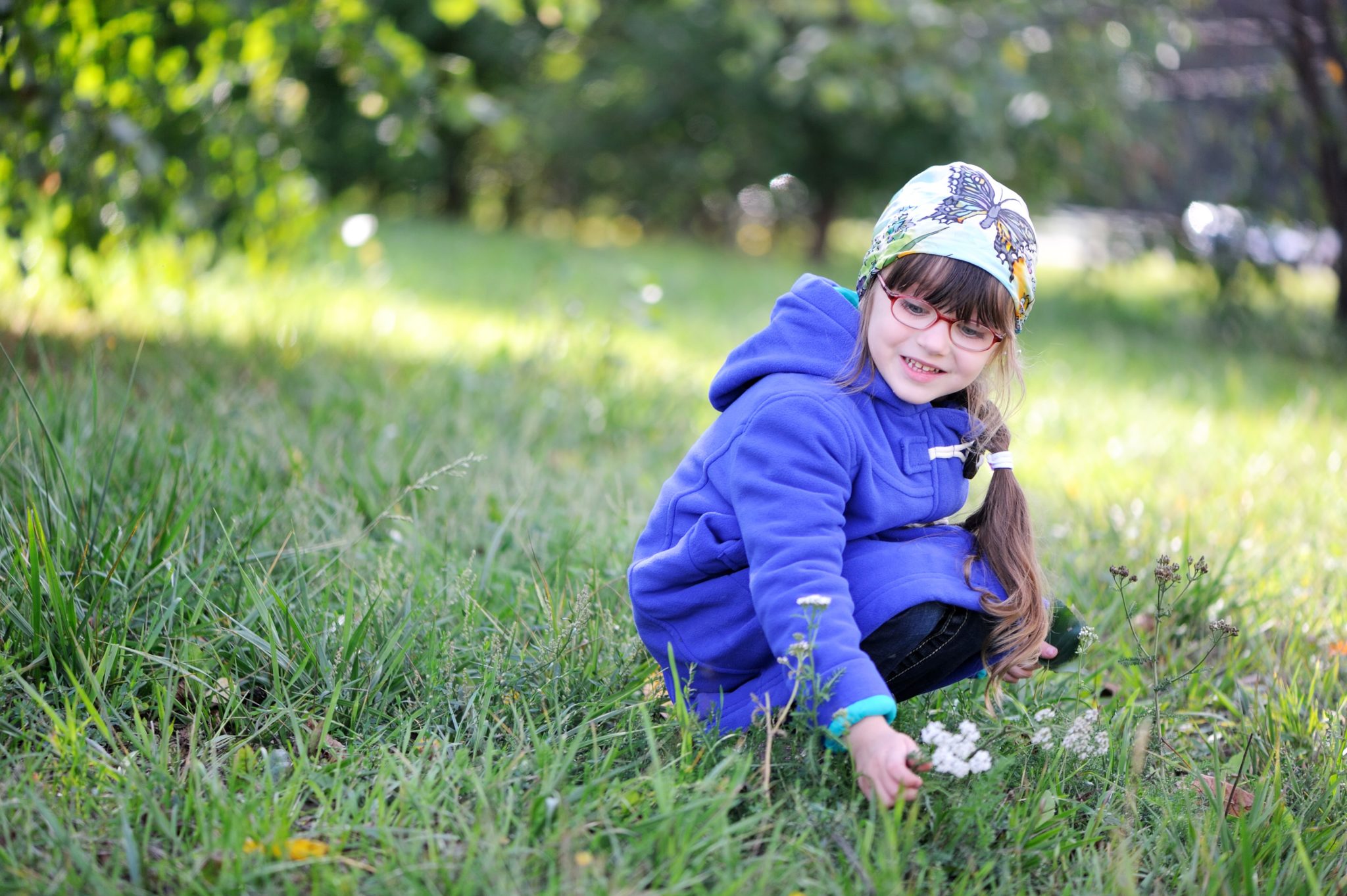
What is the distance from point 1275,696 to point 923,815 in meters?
1.03

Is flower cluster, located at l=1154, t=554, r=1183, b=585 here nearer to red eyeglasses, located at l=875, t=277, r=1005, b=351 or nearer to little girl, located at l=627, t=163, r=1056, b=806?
little girl, located at l=627, t=163, r=1056, b=806

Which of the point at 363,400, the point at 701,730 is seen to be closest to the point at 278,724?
the point at 701,730

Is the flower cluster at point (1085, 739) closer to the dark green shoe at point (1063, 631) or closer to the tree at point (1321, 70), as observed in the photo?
the dark green shoe at point (1063, 631)

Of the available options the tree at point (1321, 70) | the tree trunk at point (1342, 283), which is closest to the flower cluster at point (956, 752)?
the tree at point (1321, 70)

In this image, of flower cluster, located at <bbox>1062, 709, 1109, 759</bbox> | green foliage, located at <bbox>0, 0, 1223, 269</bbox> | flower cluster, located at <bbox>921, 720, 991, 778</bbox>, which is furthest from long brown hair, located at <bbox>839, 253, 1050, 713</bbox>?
green foliage, located at <bbox>0, 0, 1223, 269</bbox>

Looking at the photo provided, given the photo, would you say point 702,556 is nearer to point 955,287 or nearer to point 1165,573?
point 955,287

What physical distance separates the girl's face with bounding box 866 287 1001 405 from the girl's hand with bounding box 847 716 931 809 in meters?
0.53

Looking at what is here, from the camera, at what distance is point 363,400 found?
349 cm

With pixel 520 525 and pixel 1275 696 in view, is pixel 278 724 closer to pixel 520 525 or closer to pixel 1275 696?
pixel 520 525

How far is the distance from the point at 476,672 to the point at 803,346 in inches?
31.2

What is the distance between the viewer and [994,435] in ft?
6.29

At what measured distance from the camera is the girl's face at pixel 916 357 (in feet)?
5.81

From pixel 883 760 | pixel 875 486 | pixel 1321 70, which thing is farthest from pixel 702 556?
pixel 1321 70

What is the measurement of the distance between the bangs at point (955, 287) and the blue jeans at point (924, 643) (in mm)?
456
